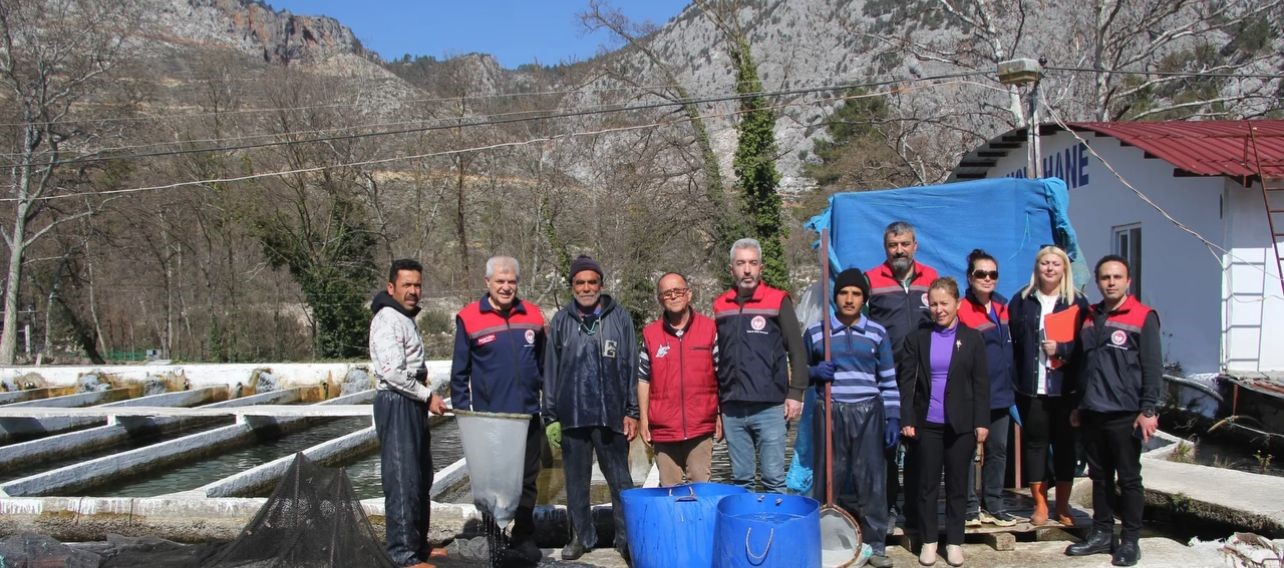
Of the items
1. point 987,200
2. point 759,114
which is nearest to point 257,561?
point 987,200

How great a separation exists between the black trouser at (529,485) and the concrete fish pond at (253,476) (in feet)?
0.71

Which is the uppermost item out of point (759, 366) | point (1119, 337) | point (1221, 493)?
point (1119, 337)

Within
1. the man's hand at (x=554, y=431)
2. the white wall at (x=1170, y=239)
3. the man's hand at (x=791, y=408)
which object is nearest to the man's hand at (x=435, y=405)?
the man's hand at (x=554, y=431)

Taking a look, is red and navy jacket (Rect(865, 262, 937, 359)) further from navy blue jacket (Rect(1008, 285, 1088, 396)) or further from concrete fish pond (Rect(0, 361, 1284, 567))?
concrete fish pond (Rect(0, 361, 1284, 567))

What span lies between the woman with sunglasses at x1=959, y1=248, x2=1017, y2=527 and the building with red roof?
520cm

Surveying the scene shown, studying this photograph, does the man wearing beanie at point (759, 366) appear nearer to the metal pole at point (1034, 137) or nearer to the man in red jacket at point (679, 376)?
the man in red jacket at point (679, 376)

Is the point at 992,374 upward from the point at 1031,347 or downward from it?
downward

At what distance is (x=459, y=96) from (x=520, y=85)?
130 inches

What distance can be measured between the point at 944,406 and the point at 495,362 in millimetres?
2356

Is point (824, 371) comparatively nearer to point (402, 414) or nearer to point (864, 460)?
point (864, 460)

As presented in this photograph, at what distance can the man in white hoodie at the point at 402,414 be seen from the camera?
4.55m

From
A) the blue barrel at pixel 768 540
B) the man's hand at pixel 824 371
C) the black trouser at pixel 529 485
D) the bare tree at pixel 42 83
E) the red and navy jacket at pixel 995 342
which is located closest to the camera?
the blue barrel at pixel 768 540

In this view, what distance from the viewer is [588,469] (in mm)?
4875

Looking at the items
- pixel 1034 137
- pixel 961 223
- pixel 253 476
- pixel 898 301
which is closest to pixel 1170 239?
pixel 1034 137
